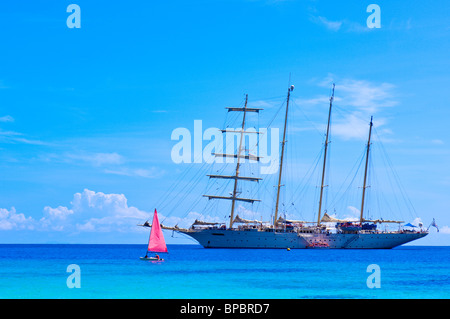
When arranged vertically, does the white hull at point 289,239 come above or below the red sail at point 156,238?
below

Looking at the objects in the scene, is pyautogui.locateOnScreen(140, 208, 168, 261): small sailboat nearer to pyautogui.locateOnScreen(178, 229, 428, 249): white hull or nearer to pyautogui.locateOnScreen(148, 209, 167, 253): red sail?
pyautogui.locateOnScreen(148, 209, 167, 253): red sail

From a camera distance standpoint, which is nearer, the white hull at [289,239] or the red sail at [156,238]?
the red sail at [156,238]

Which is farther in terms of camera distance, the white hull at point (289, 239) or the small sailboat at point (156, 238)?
the white hull at point (289, 239)

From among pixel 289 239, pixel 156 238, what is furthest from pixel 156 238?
pixel 289 239

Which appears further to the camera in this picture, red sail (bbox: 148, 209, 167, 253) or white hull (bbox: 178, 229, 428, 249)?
white hull (bbox: 178, 229, 428, 249)

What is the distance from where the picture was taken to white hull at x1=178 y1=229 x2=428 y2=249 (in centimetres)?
9825

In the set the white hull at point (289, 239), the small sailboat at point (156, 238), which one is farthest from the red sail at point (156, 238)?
the white hull at point (289, 239)

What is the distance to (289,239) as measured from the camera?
105 meters

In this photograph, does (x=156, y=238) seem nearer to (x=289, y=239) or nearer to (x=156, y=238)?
(x=156, y=238)

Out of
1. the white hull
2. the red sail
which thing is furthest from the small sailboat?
the white hull

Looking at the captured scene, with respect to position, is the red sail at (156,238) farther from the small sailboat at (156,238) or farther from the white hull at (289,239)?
the white hull at (289,239)

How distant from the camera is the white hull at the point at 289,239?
322ft
